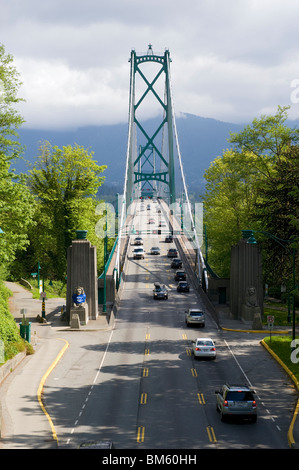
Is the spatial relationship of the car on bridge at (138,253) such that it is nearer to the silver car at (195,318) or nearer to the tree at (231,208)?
the tree at (231,208)

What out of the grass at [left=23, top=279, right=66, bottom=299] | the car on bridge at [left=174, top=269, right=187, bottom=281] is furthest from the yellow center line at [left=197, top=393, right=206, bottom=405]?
the car on bridge at [left=174, top=269, right=187, bottom=281]

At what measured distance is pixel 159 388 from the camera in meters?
31.1

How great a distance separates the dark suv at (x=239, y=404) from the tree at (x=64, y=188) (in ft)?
153

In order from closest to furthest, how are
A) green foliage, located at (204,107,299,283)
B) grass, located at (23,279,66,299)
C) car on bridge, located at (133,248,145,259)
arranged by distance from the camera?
green foliage, located at (204,107,299,283) → grass, located at (23,279,66,299) → car on bridge, located at (133,248,145,259)

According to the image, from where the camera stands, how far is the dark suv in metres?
25.1

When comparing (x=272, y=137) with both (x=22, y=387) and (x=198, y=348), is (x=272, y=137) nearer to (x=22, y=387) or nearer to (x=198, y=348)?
(x=198, y=348)

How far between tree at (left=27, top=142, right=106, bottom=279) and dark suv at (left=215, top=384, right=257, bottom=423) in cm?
4666

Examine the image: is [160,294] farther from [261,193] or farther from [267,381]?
[267,381]

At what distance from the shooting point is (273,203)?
46375 mm

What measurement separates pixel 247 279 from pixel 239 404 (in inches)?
1037

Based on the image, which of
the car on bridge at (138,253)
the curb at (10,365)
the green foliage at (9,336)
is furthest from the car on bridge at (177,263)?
the curb at (10,365)

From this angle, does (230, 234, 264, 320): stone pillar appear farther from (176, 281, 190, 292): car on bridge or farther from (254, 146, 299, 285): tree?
(176, 281, 190, 292): car on bridge
